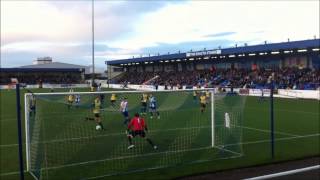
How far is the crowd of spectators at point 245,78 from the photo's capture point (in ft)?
153

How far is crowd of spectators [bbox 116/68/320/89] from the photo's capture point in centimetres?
4662

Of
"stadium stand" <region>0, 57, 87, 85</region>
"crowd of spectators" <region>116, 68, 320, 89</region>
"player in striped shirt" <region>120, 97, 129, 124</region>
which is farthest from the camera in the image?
"stadium stand" <region>0, 57, 87, 85</region>

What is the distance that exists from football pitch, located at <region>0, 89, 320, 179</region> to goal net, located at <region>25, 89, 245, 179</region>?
0.09 ft

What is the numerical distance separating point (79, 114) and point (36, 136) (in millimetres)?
5309

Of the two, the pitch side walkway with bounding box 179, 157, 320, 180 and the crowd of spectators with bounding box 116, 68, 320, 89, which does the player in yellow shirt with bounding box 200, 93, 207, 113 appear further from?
the crowd of spectators with bounding box 116, 68, 320, 89

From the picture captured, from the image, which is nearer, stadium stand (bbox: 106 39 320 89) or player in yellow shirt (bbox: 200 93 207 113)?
player in yellow shirt (bbox: 200 93 207 113)

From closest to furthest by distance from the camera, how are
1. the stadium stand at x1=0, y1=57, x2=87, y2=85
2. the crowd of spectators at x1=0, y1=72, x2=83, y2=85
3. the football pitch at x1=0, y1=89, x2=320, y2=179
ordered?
the football pitch at x1=0, y1=89, x2=320, y2=179
the crowd of spectators at x1=0, y1=72, x2=83, y2=85
the stadium stand at x1=0, y1=57, x2=87, y2=85

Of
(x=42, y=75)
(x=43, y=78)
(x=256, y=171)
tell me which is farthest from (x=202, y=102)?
(x=42, y=75)

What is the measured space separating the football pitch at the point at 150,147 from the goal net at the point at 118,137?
0.09ft

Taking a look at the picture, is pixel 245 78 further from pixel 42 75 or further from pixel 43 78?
pixel 42 75

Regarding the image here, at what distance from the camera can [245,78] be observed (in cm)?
5612

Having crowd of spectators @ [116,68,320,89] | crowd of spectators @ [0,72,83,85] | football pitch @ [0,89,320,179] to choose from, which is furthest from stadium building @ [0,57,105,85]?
football pitch @ [0,89,320,179]

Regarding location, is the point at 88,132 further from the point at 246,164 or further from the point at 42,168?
the point at 246,164

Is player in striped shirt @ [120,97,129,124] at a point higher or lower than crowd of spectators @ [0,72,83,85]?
lower
